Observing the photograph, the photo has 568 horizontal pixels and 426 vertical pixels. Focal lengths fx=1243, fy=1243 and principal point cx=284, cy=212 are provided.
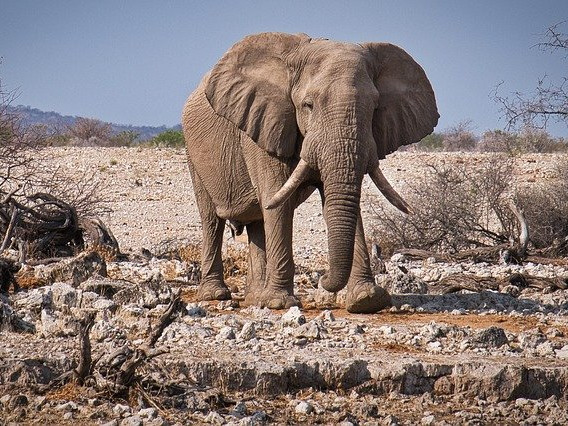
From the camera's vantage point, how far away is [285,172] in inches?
412

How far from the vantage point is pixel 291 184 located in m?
10.0

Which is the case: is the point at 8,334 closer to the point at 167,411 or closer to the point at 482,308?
the point at 167,411

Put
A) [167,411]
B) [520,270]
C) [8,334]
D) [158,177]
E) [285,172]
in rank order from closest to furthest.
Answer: [167,411], [8,334], [285,172], [520,270], [158,177]

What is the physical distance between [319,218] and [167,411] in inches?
558

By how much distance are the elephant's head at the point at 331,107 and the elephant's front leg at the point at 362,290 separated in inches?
23.0

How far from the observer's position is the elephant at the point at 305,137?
9.56 meters

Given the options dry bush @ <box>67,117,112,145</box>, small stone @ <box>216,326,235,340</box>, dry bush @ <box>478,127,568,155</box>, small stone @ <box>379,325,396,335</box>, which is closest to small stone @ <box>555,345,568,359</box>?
small stone @ <box>379,325,396,335</box>

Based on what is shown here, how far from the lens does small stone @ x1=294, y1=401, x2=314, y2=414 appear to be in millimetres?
7285

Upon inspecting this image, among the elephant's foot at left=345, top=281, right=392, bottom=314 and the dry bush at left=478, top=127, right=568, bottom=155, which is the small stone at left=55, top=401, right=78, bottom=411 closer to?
the elephant's foot at left=345, top=281, right=392, bottom=314

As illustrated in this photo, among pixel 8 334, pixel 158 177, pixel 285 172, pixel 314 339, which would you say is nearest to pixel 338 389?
pixel 314 339

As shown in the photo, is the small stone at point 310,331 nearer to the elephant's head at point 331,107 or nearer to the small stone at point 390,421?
the elephant's head at point 331,107

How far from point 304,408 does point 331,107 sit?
3071 millimetres

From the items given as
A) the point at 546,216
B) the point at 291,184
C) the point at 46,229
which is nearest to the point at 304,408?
the point at 291,184

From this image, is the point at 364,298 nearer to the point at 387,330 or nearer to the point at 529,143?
the point at 387,330
